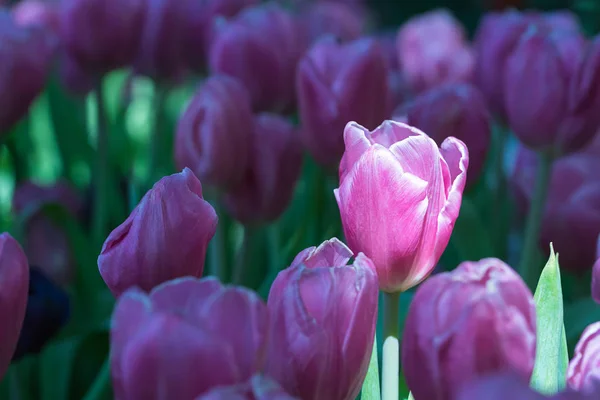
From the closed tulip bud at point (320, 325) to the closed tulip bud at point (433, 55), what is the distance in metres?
0.68

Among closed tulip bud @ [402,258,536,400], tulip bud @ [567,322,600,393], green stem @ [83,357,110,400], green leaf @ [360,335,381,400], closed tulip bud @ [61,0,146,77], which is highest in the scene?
closed tulip bud @ [61,0,146,77]

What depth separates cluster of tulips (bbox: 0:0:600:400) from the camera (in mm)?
290

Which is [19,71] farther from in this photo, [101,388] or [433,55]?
[433,55]

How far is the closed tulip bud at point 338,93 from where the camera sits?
2.04 ft

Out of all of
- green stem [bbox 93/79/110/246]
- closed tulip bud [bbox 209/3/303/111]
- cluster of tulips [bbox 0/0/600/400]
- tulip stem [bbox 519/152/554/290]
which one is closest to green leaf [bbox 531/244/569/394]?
cluster of tulips [bbox 0/0/600/400]

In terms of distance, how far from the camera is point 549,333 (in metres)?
0.40

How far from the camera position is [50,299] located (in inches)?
21.8

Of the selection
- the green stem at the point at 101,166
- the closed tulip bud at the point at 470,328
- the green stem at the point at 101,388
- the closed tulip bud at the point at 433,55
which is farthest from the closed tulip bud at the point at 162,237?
the closed tulip bud at the point at 433,55

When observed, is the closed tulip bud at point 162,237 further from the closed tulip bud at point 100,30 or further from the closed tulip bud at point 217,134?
the closed tulip bud at point 100,30

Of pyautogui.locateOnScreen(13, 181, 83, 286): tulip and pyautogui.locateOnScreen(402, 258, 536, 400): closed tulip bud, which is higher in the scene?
pyautogui.locateOnScreen(402, 258, 536, 400): closed tulip bud

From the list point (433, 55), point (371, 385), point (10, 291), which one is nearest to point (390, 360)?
point (371, 385)

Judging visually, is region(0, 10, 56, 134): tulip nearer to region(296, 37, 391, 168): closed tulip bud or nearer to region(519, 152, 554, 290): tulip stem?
region(296, 37, 391, 168): closed tulip bud

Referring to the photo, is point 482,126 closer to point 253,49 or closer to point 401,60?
point 253,49

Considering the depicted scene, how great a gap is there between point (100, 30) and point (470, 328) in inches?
23.5
